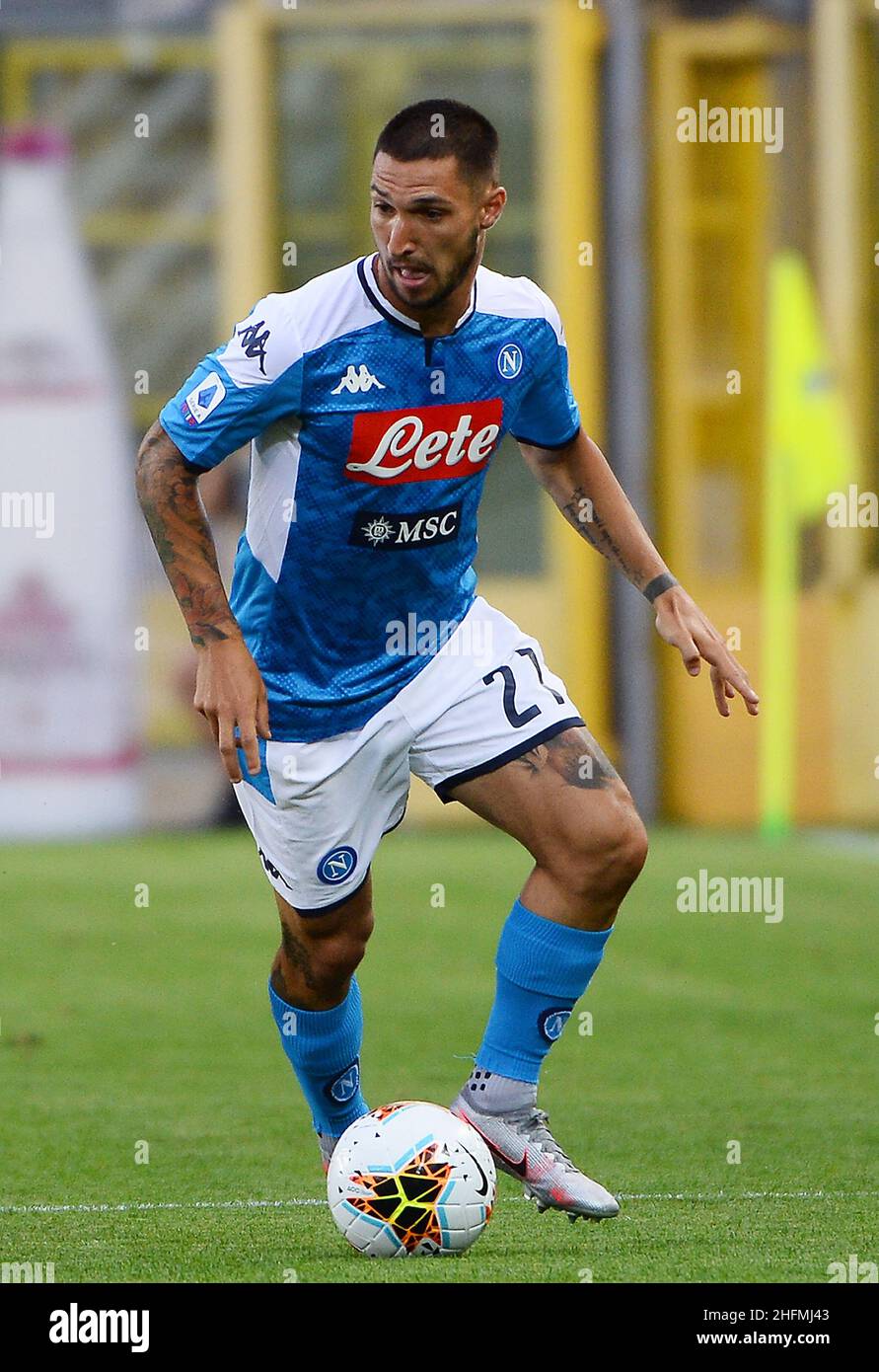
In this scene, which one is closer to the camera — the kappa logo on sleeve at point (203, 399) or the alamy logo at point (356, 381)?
the kappa logo on sleeve at point (203, 399)

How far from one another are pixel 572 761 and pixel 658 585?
0.52 metres

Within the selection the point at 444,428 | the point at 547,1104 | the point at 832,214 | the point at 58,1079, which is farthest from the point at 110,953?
the point at 832,214

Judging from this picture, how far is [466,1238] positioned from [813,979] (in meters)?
4.53

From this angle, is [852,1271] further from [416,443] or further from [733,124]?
[733,124]

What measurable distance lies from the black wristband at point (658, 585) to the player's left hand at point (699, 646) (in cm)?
4

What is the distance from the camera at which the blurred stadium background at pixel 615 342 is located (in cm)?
1542

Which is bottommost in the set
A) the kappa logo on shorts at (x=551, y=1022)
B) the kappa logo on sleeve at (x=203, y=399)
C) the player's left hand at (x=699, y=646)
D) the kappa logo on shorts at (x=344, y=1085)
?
the kappa logo on shorts at (x=344, y=1085)

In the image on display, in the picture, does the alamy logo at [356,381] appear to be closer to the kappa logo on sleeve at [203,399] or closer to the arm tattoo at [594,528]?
the kappa logo on sleeve at [203,399]

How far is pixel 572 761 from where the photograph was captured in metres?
5.30

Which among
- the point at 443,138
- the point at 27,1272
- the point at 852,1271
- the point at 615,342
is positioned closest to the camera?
the point at 852,1271

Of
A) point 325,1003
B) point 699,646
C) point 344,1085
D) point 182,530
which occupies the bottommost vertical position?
point 344,1085

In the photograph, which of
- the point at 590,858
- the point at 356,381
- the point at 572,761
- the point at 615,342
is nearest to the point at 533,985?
the point at 590,858

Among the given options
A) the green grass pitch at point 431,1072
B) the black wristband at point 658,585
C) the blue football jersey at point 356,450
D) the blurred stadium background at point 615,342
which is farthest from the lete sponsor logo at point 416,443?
the blurred stadium background at point 615,342
